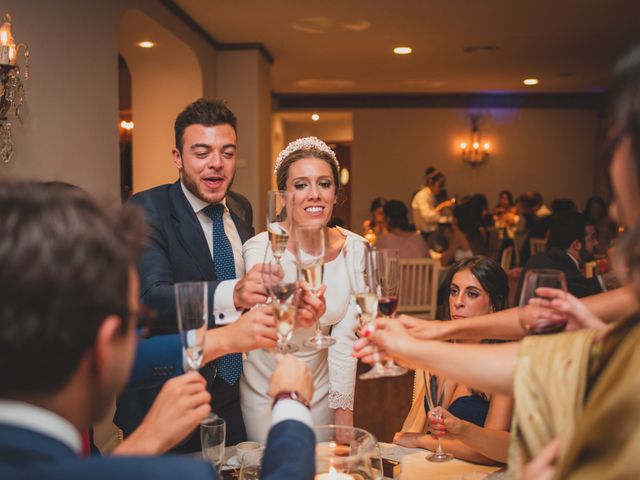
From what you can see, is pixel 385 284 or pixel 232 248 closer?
pixel 385 284

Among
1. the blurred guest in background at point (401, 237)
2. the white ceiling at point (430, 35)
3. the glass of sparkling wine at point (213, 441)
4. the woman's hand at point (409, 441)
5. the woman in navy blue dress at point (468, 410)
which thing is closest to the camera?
the glass of sparkling wine at point (213, 441)

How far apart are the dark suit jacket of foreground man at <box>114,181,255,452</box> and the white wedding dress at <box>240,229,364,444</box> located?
3.3 inches

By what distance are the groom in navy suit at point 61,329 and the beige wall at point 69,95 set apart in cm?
227

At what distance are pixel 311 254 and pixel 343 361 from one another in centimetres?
92

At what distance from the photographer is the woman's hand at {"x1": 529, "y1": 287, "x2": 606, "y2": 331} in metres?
1.42

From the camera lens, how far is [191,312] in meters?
1.40

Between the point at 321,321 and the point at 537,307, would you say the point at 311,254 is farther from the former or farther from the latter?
the point at 321,321

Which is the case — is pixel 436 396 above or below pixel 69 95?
below

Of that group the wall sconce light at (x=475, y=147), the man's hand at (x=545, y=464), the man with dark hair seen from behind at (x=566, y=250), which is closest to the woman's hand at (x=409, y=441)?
the man's hand at (x=545, y=464)

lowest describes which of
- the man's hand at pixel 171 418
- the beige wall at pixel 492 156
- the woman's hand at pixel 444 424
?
the woman's hand at pixel 444 424

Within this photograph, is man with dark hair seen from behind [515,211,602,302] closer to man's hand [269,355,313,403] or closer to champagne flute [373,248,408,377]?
champagne flute [373,248,408,377]

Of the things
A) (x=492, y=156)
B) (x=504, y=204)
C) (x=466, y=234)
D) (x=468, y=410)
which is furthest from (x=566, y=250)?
(x=492, y=156)

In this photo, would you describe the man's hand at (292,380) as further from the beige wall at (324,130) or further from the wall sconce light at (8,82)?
the beige wall at (324,130)

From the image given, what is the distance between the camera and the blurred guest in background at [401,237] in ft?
20.6
